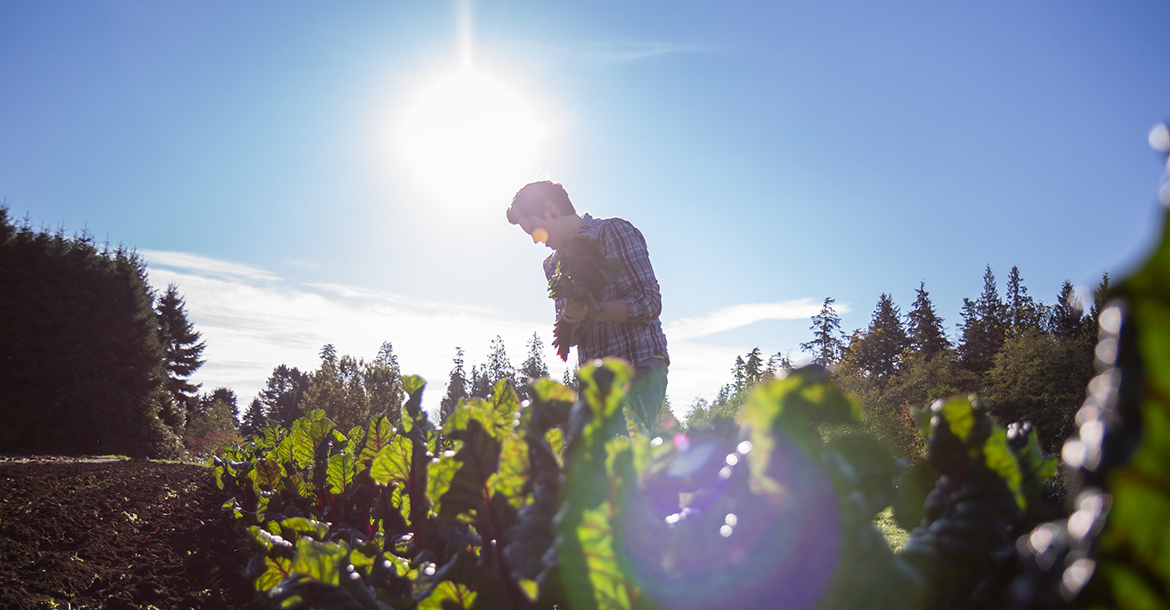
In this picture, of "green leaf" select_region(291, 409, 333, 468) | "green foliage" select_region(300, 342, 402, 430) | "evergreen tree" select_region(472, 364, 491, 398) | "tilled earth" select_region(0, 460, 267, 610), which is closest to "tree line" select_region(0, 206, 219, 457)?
"green foliage" select_region(300, 342, 402, 430)

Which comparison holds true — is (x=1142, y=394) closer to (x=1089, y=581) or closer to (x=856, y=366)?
(x=1089, y=581)

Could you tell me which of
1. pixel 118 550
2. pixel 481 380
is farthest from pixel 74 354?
pixel 481 380

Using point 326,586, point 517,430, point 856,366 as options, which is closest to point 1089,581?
point 517,430

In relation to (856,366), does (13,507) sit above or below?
below

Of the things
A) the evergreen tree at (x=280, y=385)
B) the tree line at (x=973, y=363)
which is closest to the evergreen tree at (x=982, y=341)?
the tree line at (x=973, y=363)

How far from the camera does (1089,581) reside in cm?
33

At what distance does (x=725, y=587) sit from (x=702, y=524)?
70 millimetres

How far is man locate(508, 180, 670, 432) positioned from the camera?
11.1 feet

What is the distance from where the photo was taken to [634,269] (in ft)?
11.6

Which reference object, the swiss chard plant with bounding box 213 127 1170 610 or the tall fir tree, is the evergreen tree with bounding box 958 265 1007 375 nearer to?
the tall fir tree

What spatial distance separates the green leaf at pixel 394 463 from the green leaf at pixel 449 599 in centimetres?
52

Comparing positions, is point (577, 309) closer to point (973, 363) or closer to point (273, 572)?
point (273, 572)

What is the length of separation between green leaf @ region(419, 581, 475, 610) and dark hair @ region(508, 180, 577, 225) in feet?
9.99

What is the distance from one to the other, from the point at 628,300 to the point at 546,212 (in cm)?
87
